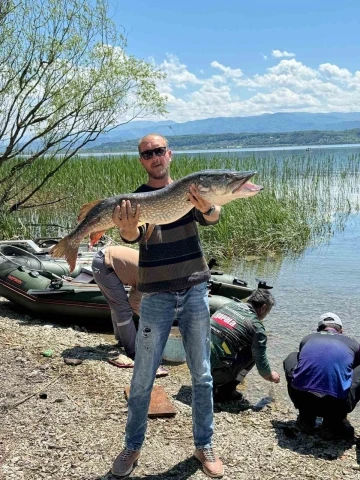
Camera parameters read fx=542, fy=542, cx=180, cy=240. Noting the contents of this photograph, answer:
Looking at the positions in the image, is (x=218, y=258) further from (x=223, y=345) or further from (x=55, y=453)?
(x=55, y=453)

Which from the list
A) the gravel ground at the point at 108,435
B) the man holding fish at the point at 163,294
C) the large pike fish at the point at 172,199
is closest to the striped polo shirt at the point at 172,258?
the man holding fish at the point at 163,294

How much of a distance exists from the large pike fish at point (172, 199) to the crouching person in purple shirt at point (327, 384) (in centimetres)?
189

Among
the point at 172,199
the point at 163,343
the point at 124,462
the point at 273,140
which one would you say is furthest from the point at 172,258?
the point at 273,140

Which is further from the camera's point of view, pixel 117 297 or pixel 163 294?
pixel 117 297

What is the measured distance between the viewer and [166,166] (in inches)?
135

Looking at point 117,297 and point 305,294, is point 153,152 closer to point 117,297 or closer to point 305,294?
point 117,297

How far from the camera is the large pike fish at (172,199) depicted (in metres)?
3.07

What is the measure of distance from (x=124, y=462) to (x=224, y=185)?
1.84 meters

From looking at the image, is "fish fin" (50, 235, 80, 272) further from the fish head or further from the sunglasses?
the fish head

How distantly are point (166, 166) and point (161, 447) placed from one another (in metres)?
1.96

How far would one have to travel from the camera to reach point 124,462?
3410 millimetres

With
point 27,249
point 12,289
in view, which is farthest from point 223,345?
point 27,249

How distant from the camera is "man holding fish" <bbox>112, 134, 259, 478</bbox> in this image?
10.9ft

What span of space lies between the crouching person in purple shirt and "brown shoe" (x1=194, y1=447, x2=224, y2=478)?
1.15 meters
